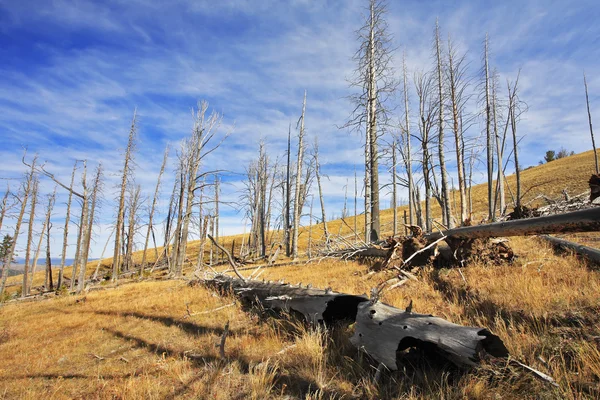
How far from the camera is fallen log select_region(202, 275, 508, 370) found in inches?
93.7

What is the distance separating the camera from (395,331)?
9.27ft

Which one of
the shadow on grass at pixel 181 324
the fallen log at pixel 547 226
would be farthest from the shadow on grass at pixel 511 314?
the shadow on grass at pixel 181 324

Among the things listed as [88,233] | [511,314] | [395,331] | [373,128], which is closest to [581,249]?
[511,314]

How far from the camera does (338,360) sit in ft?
10.8

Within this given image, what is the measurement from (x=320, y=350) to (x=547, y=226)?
353 centimetres

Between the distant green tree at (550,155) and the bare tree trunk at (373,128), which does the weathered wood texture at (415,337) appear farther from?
the distant green tree at (550,155)

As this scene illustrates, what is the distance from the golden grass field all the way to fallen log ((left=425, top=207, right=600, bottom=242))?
818 millimetres

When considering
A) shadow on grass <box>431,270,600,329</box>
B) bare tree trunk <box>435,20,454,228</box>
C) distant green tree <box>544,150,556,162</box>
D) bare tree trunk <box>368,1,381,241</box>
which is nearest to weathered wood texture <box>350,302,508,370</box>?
shadow on grass <box>431,270,600,329</box>

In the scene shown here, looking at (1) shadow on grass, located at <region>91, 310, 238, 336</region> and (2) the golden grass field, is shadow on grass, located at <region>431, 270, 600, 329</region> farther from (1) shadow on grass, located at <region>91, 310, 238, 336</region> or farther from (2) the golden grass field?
(1) shadow on grass, located at <region>91, 310, 238, 336</region>

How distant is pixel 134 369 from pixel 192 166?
14219mm

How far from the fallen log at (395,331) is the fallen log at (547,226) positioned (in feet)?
6.81

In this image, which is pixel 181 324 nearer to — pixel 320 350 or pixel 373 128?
pixel 320 350

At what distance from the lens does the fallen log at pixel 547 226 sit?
10.4 feet

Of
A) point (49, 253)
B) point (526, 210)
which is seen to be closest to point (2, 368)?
point (526, 210)
